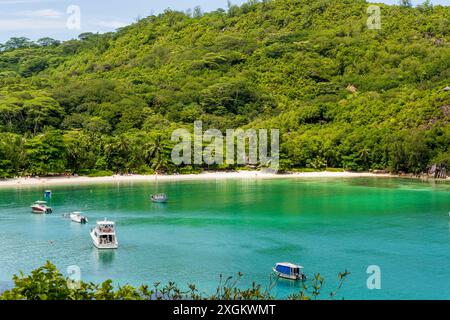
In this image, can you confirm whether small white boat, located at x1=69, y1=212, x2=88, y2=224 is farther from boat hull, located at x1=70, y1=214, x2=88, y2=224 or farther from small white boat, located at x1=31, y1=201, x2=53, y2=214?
small white boat, located at x1=31, y1=201, x2=53, y2=214

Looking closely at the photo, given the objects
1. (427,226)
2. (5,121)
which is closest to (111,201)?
(427,226)

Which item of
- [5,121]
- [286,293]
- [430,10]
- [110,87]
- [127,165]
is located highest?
[430,10]

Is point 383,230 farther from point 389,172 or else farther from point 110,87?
point 110,87

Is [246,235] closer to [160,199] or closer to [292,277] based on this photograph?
[292,277]

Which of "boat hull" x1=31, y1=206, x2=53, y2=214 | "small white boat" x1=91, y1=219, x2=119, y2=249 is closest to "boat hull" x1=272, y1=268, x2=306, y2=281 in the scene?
"small white boat" x1=91, y1=219, x2=119, y2=249

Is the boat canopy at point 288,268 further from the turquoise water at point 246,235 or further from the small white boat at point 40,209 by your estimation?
the small white boat at point 40,209

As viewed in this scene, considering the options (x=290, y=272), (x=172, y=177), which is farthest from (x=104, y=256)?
(x=172, y=177)
